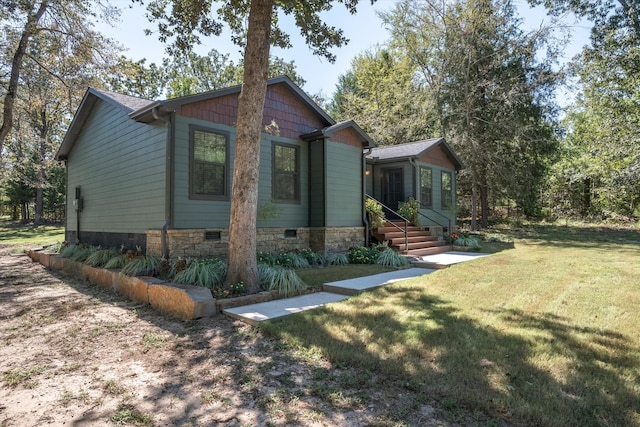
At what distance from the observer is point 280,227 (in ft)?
28.3

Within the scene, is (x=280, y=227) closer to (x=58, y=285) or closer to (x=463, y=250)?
(x=58, y=285)

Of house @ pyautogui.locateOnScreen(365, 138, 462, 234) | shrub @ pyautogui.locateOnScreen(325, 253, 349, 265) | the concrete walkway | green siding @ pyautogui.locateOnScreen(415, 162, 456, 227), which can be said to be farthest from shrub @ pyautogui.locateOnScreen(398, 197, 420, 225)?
the concrete walkway

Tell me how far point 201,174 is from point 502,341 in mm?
6034

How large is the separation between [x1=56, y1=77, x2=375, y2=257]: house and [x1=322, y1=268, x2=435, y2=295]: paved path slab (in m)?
2.37

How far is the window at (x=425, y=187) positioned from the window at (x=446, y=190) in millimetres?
1086

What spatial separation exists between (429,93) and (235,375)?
17248 millimetres

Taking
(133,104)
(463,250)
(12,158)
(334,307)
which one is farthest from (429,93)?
(12,158)

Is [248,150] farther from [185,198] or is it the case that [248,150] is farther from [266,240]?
[266,240]

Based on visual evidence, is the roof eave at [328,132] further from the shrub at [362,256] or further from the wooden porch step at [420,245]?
the wooden porch step at [420,245]

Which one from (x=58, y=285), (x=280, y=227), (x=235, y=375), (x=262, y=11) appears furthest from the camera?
(x=280, y=227)

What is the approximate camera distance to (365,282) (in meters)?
6.32

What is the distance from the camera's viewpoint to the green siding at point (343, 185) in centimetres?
917

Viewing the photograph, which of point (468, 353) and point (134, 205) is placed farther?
point (134, 205)

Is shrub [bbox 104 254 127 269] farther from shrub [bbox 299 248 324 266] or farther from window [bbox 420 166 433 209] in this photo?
window [bbox 420 166 433 209]
